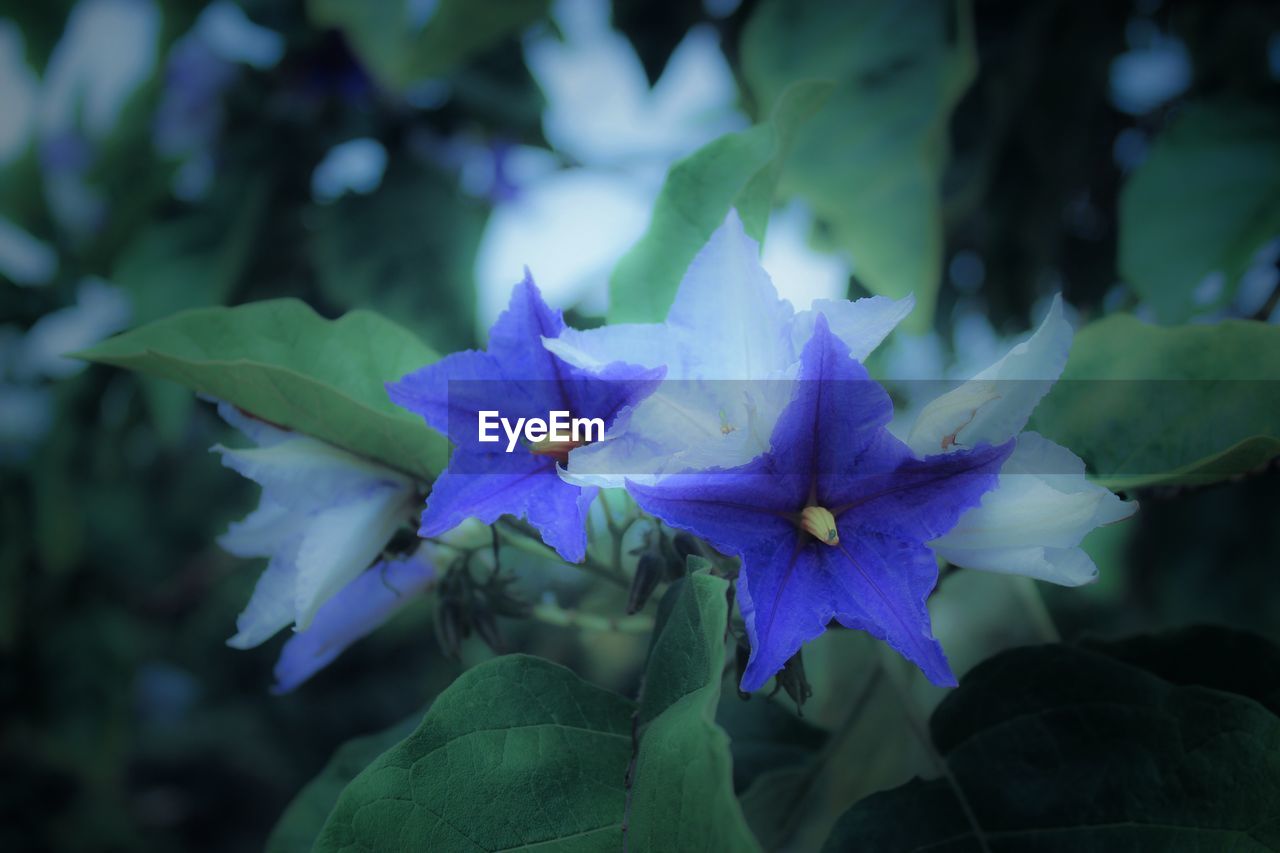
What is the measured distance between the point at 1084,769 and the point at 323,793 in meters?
0.55

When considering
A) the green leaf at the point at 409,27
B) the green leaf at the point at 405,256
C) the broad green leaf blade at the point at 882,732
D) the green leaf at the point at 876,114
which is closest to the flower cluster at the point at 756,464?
the broad green leaf blade at the point at 882,732

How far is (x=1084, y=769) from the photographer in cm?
61

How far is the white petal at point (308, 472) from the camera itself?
24.2 inches

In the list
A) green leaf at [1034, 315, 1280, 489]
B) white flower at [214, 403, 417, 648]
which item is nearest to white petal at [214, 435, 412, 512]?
white flower at [214, 403, 417, 648]

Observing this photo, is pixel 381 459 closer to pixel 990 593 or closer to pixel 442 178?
pixel 990 593

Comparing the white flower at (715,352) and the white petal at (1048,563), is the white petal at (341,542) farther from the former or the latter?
the white petal at (1048,563)

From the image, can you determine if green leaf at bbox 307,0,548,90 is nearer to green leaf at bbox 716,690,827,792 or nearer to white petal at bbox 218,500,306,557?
white petal at bbox 218,500,306,557

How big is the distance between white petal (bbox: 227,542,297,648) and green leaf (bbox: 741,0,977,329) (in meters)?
0.74

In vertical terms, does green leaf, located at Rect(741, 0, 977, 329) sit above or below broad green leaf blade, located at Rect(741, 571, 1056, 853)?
above

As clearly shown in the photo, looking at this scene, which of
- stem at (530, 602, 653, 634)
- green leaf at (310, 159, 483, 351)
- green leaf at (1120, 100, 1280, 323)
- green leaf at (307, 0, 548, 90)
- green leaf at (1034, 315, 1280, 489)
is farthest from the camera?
green leaf at (310, 159, 483, 351)

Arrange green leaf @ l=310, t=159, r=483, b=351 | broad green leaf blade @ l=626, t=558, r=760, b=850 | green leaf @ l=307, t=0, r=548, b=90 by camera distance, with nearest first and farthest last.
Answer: broad green leaf blade @ l=626, t=558, r=760, b=850
green leaf @ l=307, t=0, r=548, b=90
green leaf @ l=310, t=159, r=483, b=351

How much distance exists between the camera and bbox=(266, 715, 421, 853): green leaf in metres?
0.73

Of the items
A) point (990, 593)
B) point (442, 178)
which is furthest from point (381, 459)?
point (442, 178)

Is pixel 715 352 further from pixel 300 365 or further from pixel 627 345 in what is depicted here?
pixel 300 365
